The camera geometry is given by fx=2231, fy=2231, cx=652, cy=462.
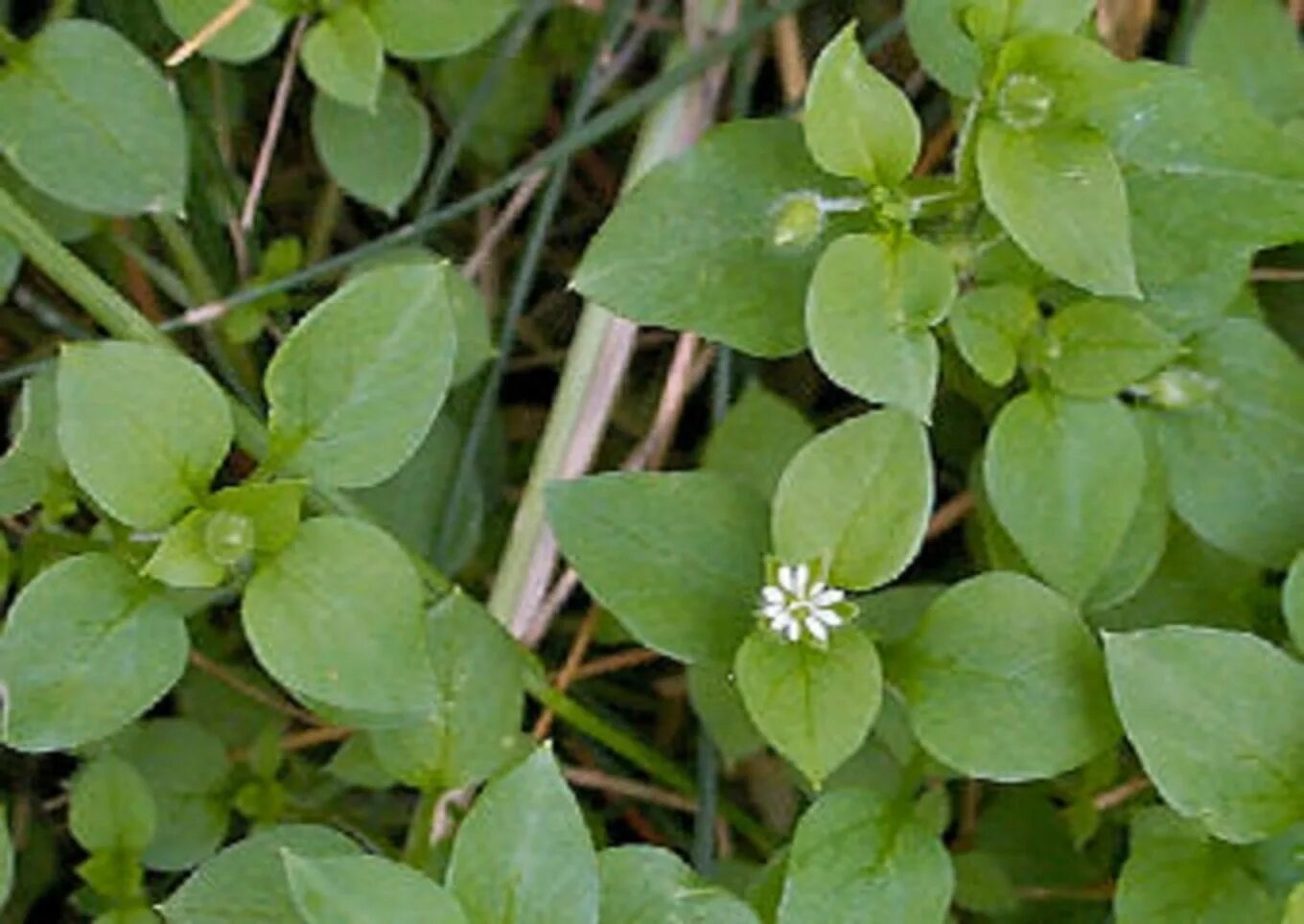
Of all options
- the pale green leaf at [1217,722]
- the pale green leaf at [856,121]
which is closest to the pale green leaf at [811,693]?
the pale green leaf at [1217,722]

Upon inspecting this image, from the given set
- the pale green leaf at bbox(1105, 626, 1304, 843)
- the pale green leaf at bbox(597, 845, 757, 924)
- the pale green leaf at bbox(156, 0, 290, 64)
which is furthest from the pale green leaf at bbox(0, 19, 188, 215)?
the pale green leaf at bbox(1105, 626, 1304, 843)

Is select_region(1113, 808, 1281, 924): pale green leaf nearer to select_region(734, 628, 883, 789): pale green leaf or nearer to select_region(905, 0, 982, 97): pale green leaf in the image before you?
select_region(734, 628, 883, 789): pale green leaf

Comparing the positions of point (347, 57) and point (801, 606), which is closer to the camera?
point (801, 606)

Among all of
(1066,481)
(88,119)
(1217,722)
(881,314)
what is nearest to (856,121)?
(881,314)

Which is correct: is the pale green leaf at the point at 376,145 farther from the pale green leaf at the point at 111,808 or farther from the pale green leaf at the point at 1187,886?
the pale green leaf at the point at 1187,886

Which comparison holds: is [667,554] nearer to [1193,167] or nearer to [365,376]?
[365,376]

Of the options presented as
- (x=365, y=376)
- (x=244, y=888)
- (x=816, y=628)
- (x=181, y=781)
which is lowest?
(x=181, y=781)
